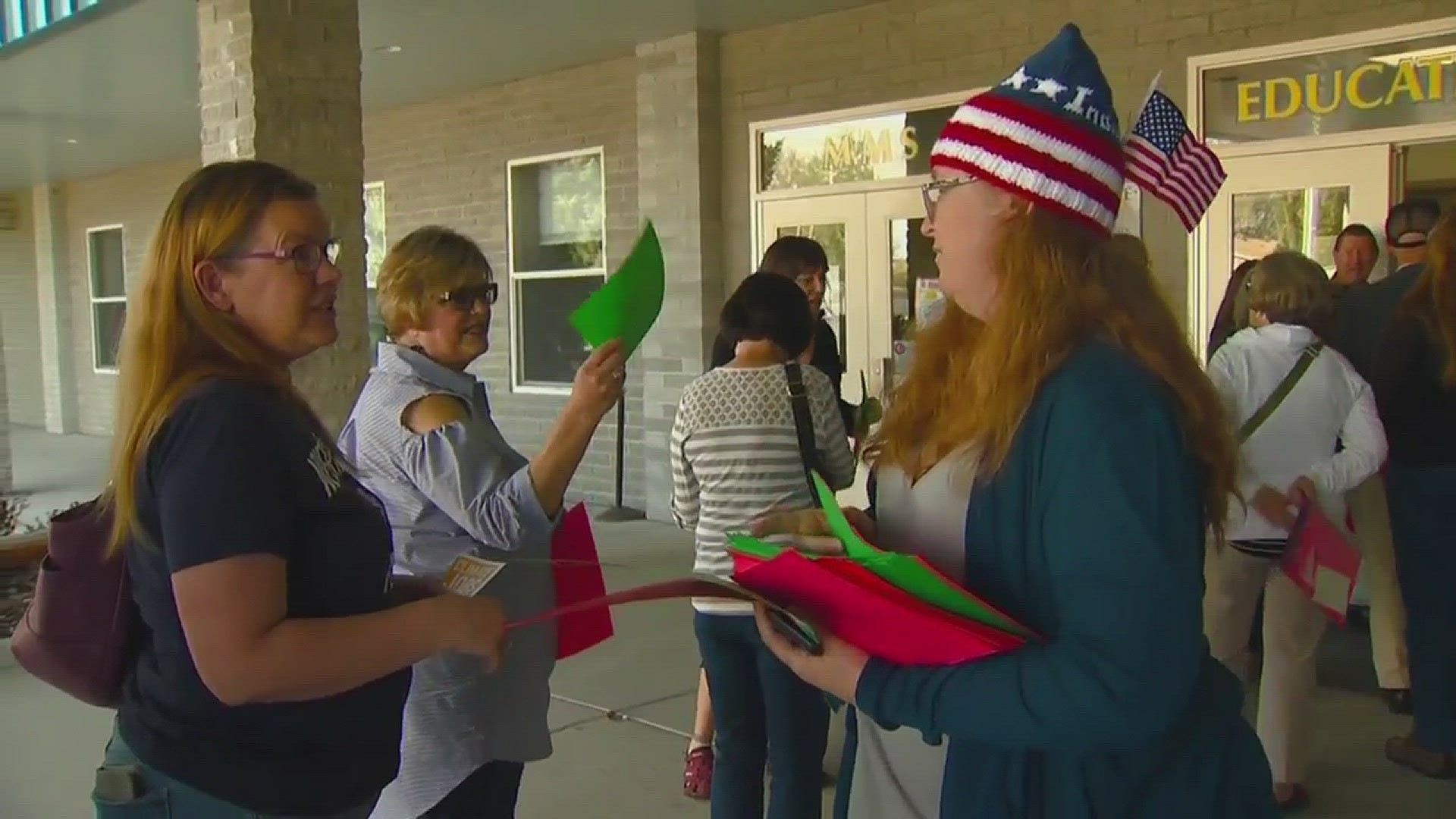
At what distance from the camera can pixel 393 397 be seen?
2.52 m

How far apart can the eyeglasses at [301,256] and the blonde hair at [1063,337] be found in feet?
3.10

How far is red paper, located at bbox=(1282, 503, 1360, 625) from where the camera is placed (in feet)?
11.5

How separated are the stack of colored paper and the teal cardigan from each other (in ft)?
0.08

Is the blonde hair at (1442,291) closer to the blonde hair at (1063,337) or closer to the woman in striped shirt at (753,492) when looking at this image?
the woman in striped shirt at (753,492)

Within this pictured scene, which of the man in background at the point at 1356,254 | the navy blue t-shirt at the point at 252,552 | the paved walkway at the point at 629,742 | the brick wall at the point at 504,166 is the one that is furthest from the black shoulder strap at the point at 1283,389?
the brick wall at the point at 504,166

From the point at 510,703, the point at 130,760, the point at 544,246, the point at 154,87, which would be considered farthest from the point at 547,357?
the point at 130,760

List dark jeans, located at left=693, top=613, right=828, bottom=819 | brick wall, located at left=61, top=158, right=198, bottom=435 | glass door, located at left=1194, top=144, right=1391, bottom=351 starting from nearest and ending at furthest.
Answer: dark jeans, located at left=693, top=613, right=828, bottom=819
glass door, located at left=1194, top=144, right=1391, bottom=351
brick wall, located at left=61, top=158, right=198, bottom=435

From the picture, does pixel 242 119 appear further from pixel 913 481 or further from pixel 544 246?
pixel 913 481

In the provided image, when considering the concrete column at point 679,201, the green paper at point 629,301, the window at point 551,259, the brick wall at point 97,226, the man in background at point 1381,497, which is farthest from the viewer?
the brick wall at point 97,226

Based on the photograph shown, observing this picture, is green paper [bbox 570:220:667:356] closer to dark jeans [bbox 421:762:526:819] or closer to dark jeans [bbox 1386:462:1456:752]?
dark jeans [bbox 421:762:526:819]

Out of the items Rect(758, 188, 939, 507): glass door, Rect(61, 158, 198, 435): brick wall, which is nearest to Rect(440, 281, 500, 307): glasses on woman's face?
Rect(758, 188, 939, 507): glass door

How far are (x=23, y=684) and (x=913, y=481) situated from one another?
5.60 m

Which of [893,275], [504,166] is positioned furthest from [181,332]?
[504,166]

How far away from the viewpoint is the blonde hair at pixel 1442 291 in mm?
3899
